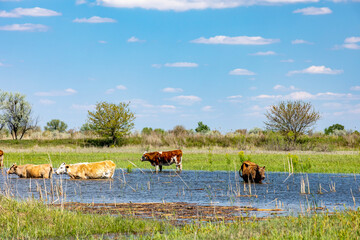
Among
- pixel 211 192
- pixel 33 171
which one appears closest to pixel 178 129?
pixel 33 171

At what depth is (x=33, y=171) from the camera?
25469mm

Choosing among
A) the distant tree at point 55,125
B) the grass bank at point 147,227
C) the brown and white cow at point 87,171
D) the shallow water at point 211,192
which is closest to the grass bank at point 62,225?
the grass bank at point 147,227

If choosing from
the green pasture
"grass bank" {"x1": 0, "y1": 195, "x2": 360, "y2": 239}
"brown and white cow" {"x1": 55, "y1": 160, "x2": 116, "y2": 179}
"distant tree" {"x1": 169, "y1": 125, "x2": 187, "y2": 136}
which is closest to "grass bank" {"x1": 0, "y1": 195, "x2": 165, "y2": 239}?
"grass bank" {"x1": 0, "y1": 195, "x2": 360, "y2": 239}

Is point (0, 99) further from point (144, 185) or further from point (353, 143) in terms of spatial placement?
point (144, 185)

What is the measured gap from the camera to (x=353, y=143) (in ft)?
180

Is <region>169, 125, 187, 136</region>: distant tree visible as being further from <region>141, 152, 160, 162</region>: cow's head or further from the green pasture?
Answer: <region>141, 152, 160, 162</region>: cow's head

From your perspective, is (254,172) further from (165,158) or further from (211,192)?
(165,158)

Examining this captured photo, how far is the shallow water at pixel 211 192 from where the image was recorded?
639 inches

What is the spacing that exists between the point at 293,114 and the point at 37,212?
1821 inches

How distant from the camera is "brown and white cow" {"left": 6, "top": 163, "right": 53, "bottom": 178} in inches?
992

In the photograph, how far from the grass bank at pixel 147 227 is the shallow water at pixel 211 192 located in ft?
7.52

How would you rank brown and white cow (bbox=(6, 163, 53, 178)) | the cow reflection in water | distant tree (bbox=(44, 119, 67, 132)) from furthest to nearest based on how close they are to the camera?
distant tree (bbox=(44, 119, 67, 132)) < brown and white cow (bbox=(6, 163, 53, 178)) < the cow reflection in water

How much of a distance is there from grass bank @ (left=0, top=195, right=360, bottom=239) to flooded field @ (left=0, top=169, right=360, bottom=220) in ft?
3.52

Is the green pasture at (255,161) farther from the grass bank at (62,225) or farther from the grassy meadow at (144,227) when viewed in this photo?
the grass bank at (62,225)
